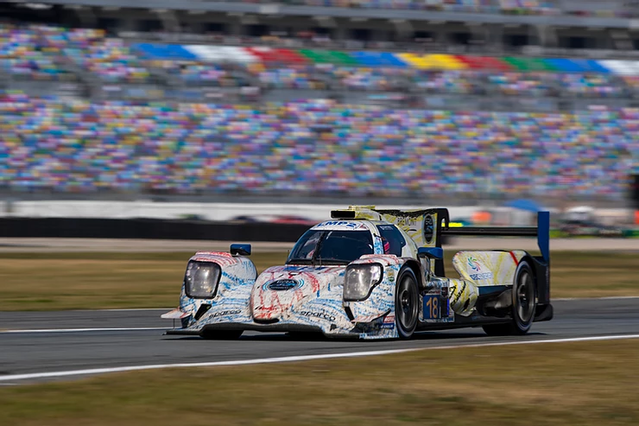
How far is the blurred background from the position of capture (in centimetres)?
3662

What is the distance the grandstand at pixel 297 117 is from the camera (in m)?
37.2

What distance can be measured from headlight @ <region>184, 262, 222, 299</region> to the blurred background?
954 inches

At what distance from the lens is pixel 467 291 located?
10.2 m

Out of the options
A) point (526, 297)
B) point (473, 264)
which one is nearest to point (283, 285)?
point (473, 264)

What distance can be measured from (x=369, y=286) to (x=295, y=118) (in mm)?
31945

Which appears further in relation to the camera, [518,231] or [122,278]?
[122,278]

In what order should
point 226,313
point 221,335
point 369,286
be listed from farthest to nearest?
point 221,335
point 226,313
point 369,286

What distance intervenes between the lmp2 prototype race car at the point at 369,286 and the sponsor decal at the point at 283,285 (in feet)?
0.04

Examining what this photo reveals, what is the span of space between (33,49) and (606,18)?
85.5 feet

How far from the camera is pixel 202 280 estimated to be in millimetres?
9430

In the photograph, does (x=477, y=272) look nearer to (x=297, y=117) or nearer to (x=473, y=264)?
(x=473, y=264)

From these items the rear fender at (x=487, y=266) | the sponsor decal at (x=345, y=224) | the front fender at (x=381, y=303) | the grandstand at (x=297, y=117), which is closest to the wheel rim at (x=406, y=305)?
the front fender at (x=381, y=303)

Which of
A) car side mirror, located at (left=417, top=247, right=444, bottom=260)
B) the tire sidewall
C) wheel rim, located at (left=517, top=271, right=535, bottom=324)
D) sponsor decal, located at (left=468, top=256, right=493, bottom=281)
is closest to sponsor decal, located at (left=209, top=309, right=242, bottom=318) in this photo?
car side mirror, located at (left=417, top=247, right=444, bottom=260)

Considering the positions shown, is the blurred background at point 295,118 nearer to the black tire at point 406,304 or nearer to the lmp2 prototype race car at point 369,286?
the lmp2 prototype race car at point 369,286
